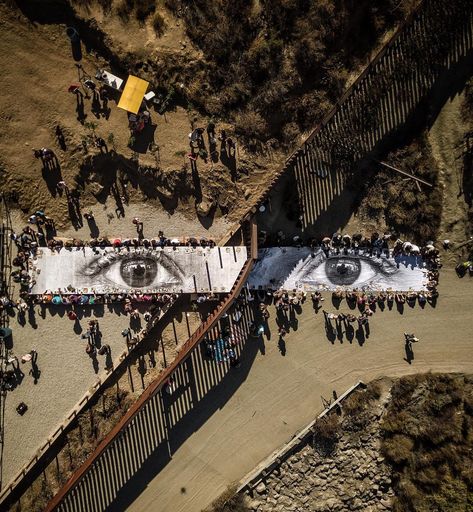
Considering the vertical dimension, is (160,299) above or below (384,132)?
below

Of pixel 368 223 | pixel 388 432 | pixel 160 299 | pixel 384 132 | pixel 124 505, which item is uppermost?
pixel 384 132

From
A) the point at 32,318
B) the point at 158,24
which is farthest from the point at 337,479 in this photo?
the point at 158,24

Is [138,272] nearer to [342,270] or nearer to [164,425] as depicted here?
[164,425]

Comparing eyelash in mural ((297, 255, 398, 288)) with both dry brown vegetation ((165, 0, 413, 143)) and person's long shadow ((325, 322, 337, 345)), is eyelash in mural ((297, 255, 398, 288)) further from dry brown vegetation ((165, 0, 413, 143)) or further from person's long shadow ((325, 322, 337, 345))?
dry brown vegetation ((165, 0, 413, 143))

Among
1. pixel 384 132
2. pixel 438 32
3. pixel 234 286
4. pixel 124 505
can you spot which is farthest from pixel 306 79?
pixel 124 505

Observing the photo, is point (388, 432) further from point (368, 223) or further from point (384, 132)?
point (384, 132)

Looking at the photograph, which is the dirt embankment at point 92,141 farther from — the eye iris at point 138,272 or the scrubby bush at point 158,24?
the eye iris at point 138,272
